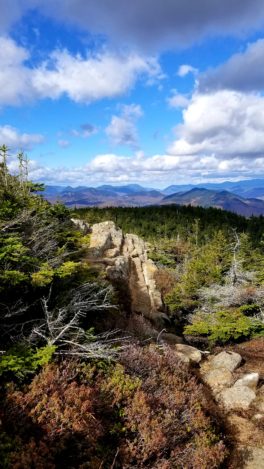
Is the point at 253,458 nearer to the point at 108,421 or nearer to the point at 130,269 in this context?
the point at 108,421

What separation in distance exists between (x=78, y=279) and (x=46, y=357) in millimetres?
4765

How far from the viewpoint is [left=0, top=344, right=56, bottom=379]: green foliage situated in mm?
7528

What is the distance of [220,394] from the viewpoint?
38.3 feet

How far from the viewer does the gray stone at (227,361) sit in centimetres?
1359

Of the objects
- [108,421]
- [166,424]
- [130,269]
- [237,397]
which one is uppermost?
[108,421]

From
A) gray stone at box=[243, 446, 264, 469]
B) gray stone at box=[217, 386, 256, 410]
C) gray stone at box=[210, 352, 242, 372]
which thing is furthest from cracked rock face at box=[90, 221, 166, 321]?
gray stone at box=[243, 446, 264, 469]

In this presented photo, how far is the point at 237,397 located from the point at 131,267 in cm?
1647

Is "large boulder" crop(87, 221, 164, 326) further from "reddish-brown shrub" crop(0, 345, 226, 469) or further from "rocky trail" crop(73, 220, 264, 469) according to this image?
"reddish-brown shrub" crop(0, 345, 226, 469)

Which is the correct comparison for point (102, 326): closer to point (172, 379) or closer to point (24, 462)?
point (172, 379)

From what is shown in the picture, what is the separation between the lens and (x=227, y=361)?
13.9 metres

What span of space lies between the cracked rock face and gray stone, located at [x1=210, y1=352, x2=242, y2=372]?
630 cm

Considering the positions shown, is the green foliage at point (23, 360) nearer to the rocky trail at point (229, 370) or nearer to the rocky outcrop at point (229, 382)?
the rocky trail at point (229, 370)

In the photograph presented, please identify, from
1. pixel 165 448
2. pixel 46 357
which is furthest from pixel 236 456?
pixel 46 357

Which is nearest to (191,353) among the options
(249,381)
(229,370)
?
(229,370)
